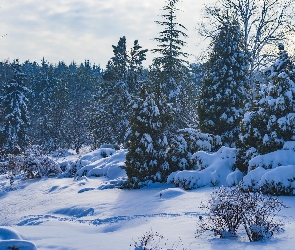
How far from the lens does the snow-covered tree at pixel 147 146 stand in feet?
46.2

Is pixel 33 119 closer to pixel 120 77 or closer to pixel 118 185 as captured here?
pixel 120 77

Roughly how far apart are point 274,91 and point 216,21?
12.4 m

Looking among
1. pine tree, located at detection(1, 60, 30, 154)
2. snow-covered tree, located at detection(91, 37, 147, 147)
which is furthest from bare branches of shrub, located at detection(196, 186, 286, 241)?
pine tree, located at detection(1, 60, 30, 154)

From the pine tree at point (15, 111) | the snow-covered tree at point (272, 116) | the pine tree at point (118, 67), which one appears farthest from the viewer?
the pine tree at point (15, 111)

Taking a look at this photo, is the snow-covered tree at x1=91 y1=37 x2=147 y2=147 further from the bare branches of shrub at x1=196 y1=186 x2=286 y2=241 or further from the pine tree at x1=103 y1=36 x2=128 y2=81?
the bare branches of shrub at x1=196 y1=186 x2=286 y2=241

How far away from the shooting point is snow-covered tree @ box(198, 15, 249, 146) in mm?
19250

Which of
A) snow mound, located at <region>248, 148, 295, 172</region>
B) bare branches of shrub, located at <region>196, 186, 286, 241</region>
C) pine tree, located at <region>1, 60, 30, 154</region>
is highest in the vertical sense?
pine tree, located at <region>1, 60, 30, 154</region>

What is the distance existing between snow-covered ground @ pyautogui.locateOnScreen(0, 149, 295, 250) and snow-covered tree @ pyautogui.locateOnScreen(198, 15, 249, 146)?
5.78 meters

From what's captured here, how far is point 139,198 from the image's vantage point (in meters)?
11.8

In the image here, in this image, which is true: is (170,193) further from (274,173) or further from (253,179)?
(274,173)

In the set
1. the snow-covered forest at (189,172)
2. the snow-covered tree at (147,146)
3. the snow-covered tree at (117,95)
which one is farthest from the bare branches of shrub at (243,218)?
the snow-covered tree at (117,95)

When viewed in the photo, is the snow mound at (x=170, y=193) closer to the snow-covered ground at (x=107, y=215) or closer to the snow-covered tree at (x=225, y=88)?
the snow-covered ground at (x=107, y=215)

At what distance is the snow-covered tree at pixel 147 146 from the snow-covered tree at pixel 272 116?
313 centimetres

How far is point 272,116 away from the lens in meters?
12.0
